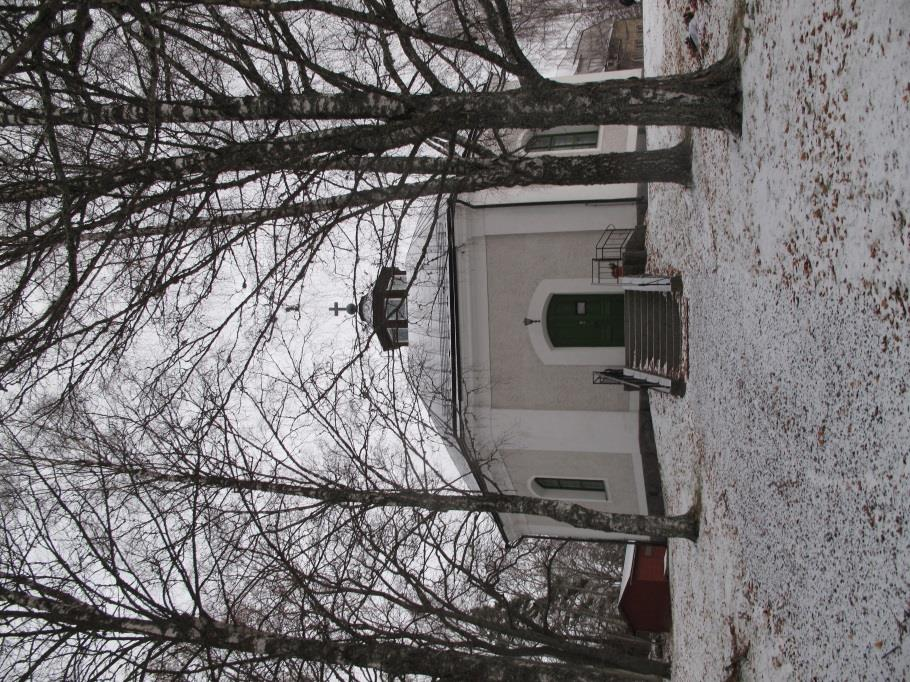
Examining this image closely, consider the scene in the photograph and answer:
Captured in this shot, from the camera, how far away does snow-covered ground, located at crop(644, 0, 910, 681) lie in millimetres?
4035

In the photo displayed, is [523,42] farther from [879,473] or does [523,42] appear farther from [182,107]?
[879,473]

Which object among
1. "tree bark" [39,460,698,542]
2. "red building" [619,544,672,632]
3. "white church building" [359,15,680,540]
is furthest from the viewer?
"red building" [619,544,672,632]

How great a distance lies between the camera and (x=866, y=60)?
4230 millimetres

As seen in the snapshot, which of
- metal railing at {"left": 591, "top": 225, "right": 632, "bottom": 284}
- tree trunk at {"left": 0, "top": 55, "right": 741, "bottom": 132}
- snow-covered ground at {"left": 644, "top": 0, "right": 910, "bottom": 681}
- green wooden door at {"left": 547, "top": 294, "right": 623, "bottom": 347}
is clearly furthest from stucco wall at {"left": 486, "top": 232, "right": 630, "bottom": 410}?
tree trunk at {"left": 0, "top": 55, "right": 741, "bottom": 132}

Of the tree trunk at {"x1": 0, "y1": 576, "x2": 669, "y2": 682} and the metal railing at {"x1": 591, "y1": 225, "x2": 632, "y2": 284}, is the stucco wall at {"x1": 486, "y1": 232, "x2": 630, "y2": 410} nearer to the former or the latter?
the metal railing at {"x1": 591, "y1": 225, "x2": 632, "y2": 284}

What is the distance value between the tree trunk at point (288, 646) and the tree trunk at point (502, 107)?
596cm

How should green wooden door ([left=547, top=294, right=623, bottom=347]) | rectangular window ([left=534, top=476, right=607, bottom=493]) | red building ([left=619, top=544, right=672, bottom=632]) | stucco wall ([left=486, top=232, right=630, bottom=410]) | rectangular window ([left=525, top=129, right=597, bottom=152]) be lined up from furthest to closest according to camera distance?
rectangular window ([left=525, top=129, right=597, bottom=152])
red building ([left=619, top=544, right=672, bottom=632])
rectangular window ([left=534, top=476, right=607, bottom=493])
green wooden door ([left=547, top=294, right=623, bottom=347])
stucco wall ([left=486, top=232, right=630, bottom=410])

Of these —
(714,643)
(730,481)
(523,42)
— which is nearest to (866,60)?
(730,481)

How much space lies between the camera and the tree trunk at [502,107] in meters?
5.99

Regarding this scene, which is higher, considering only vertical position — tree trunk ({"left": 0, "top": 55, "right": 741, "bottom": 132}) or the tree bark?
tree trunk ({"left": 0, "top": 55, "right": 741, "bottom": 132})

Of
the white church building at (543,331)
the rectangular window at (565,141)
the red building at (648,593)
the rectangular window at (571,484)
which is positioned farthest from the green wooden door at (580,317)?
the red building at (648,593)

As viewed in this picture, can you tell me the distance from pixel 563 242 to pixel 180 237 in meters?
8.57

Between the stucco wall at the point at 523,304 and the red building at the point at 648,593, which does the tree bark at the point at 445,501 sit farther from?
the red building at the point at 648,593

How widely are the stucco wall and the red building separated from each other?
438 centimetres
